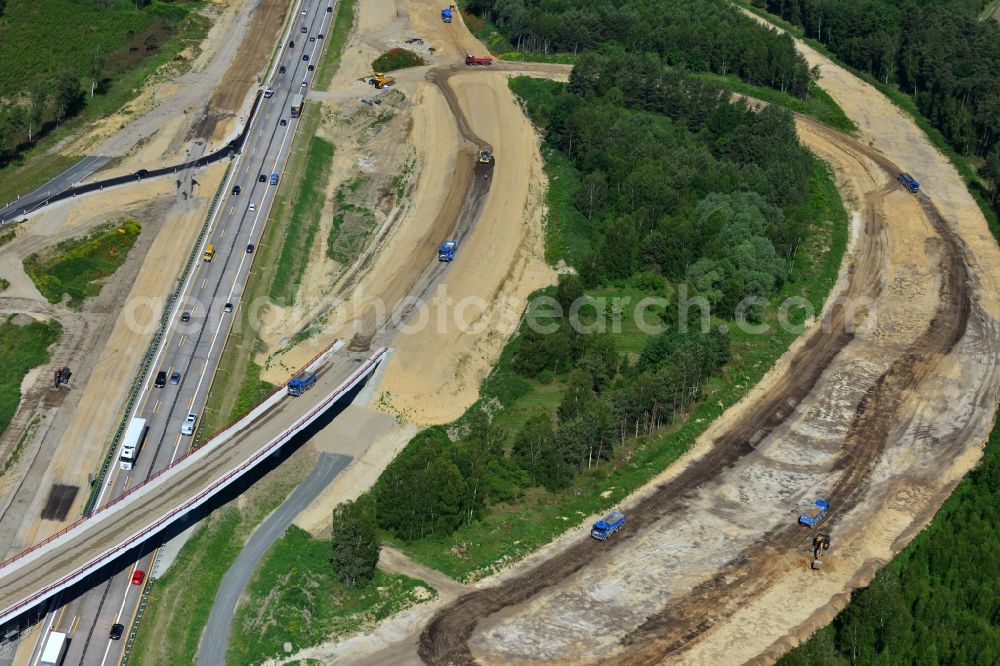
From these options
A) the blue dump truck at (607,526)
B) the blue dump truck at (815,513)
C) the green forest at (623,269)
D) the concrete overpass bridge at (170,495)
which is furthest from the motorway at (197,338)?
the blue dump truck at (815,513)

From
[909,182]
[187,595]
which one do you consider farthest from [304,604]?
[909,182]

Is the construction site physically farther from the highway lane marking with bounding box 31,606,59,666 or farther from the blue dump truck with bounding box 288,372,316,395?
the highway lane marking with bounding box 31,606,59,666

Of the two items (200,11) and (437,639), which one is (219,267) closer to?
(437,639)

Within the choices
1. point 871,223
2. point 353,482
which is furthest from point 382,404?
point 871,223

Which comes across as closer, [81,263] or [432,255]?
[81,263]

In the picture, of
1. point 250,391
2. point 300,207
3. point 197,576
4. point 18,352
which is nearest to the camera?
point 197,576

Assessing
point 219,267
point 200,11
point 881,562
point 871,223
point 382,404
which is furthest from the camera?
point 200,11

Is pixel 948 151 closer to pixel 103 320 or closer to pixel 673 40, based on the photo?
pixel 673 40
